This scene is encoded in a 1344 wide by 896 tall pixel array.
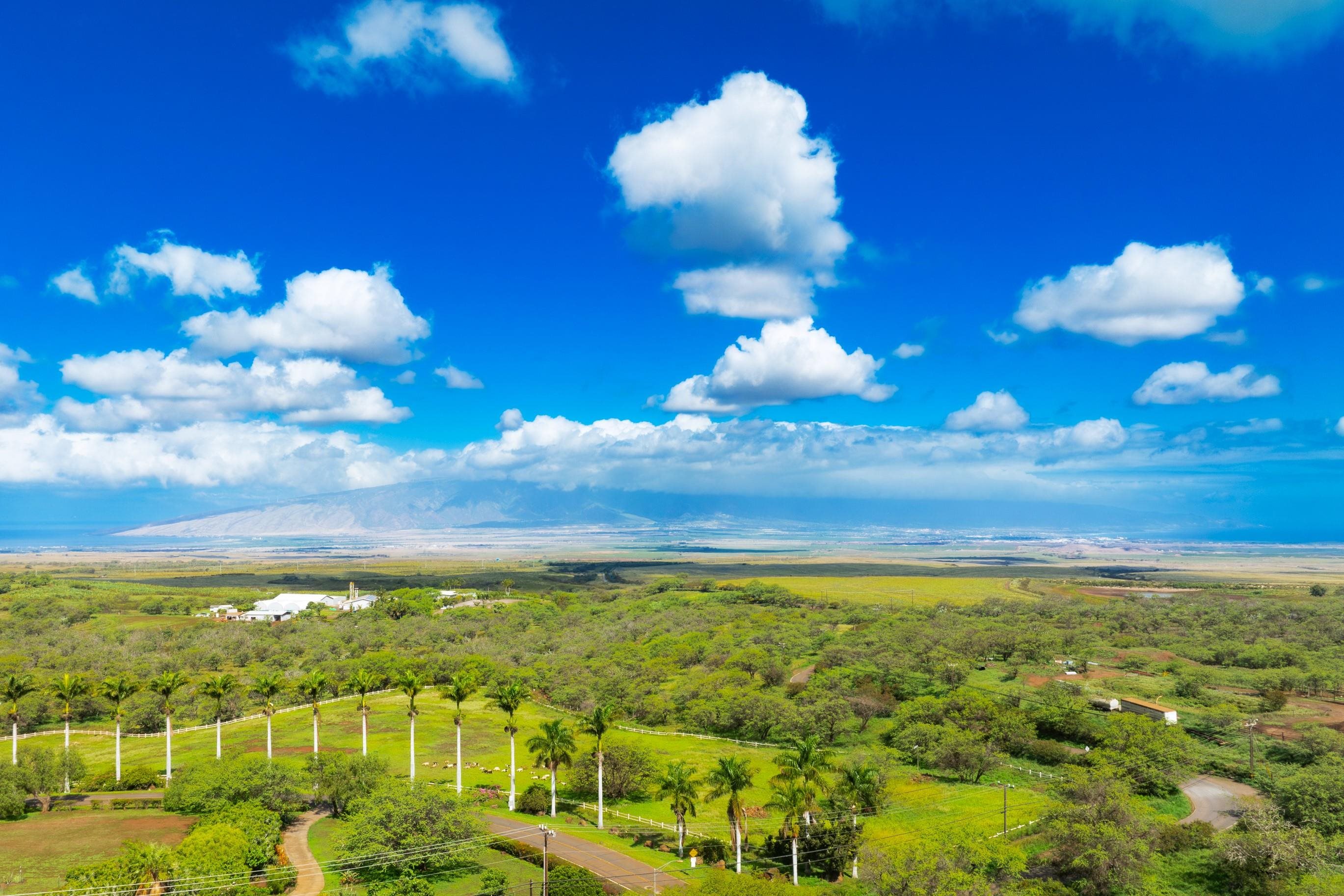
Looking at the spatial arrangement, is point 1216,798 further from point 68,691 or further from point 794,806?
point 68,691

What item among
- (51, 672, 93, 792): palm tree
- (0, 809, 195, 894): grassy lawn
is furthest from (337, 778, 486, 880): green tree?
(51, 672, 93, 792): palm tree

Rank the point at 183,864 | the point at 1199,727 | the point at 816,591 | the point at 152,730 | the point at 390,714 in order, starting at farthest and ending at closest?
the point at 816,591, the point at 390,714, the point at 152,730, the point at 1199,727, the point at 183,864

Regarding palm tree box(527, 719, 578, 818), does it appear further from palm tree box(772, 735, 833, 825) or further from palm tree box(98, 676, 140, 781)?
palm tree box(98, 676, 140, 781)

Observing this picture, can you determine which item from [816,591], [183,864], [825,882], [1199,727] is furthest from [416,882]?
[816,591]

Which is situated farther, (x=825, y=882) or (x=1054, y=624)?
(x=1054, y=624)

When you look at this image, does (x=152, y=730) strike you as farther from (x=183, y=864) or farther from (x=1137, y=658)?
(x=1137, y=658)

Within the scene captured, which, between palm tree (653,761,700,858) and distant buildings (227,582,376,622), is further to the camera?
distant buildings (227,582,376,622)

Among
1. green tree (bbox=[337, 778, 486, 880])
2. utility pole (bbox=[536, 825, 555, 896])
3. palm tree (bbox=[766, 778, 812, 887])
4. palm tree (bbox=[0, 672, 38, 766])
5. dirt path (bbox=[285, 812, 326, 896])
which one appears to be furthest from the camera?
palm tree (bbox=[0, 672, 38, 766])
